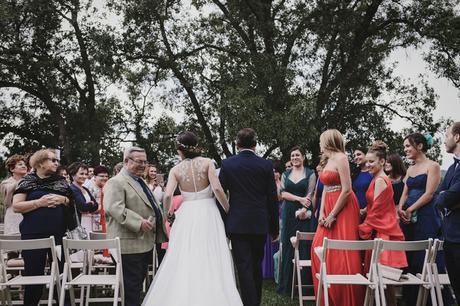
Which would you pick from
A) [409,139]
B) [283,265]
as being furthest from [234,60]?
[409,139]

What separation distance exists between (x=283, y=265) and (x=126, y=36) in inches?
400

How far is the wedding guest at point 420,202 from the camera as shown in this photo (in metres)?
5.86

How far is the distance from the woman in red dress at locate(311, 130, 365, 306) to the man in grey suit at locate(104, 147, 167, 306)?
1854 mm

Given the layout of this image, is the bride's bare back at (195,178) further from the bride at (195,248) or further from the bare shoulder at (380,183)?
the bare shoulder at (380,183)

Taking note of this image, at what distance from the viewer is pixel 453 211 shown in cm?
443

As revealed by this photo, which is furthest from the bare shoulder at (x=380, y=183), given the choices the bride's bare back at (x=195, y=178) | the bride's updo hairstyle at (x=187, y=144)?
the bride's updo hairstyle at (x=187, y=144)

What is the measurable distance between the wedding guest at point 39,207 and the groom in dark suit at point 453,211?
12.7ft

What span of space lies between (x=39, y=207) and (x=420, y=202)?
412 centimetres

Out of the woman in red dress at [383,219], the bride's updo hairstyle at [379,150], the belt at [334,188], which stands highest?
the bride's updo hairstyle at [379,150]

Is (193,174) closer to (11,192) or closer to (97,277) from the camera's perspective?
(97,277)

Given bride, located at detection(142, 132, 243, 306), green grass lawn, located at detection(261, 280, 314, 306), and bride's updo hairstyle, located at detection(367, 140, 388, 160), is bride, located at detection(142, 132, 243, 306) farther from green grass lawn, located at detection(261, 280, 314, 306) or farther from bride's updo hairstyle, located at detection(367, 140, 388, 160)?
bride's updo hairstyle, located at detection(367, 140, 388, 160)

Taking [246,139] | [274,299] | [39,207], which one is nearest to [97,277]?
[39,207]

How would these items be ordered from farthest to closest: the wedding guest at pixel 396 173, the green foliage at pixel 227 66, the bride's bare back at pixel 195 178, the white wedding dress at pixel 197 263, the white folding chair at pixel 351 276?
the green foliage at pixel 227 66 < the wedding guest at pixel 396 173 < the bride's bare back at pixel 195 178 < the white wedding dress at pixel 197 263 < the white folding chair at pixel 351 276

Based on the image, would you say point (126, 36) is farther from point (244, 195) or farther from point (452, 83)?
point (244, 195)
